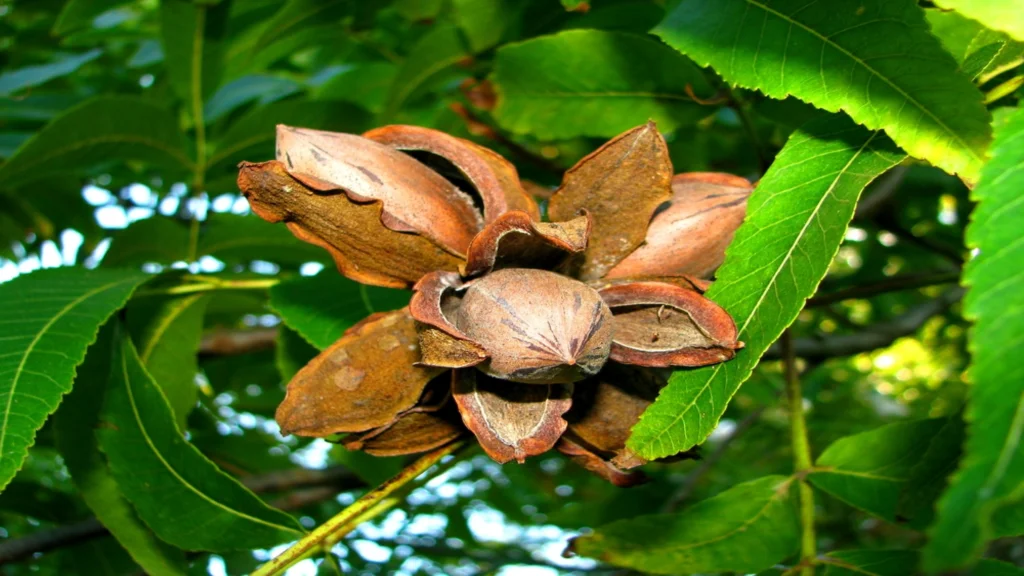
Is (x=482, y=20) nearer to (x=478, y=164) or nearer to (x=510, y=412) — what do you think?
(x=478, y=164)

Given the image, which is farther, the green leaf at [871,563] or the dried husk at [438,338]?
the green leaf at [871,563]

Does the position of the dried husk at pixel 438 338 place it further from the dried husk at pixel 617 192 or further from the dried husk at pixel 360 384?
the dried husk at pixel 617 192

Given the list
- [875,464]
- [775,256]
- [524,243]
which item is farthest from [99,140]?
[875,464]

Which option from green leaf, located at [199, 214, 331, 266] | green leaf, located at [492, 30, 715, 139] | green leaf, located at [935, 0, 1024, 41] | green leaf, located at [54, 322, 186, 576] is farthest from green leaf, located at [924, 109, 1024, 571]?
green leaf, located at [199, 214, 331, 266]

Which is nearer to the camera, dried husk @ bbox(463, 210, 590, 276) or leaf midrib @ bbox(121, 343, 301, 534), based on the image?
dried husk @ bbox(463, 210, 590, 276)

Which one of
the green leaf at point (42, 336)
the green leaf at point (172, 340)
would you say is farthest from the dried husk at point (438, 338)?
the green leaf at point (172, 340)

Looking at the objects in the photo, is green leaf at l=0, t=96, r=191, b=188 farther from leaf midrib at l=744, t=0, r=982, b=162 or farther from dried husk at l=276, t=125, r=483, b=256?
leaf midrib at l=744, t=0, r=982, b=162
